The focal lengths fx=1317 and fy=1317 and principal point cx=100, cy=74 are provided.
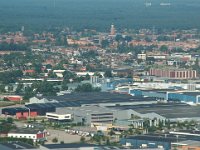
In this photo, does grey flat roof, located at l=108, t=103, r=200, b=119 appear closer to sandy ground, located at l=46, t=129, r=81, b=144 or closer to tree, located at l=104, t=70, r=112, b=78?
sandy ground, located at l=46, t=129, r=81, b=144

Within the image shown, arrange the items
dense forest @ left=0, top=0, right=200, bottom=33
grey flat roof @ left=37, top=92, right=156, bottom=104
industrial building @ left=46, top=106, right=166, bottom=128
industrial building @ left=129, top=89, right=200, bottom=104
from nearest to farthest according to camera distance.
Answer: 1. industrial building @ left=46, top=106, right=166, bottom=128
2. grey flat roof @ left=37, top=92, right=156, bottom=104
3. industrial building @ left=129, top=89, right=200, bottom=104
4. dense forest @ left=0, top=0, right=200, bottom=33

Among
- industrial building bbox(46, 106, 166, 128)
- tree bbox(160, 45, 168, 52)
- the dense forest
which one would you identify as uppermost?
the dense forest

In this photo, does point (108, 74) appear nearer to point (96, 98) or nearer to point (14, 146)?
point (96, 98)

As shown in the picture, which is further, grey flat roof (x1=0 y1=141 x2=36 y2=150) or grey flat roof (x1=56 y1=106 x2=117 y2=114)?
grey flat roof (x1=56 y1=106 x2=117 y2=114)

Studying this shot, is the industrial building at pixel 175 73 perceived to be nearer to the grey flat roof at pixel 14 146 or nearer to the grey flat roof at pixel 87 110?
the grey flat roof at pixel 87 110

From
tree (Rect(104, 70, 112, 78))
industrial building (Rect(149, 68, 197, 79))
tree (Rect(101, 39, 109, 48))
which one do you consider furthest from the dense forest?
tree (Rect(104, 70, 112, 78))

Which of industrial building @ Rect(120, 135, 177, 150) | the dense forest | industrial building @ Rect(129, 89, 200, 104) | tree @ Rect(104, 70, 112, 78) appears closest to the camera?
industrial building @ Rect(120, 135, 177, 150)

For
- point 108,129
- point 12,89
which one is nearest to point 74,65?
point 12,89

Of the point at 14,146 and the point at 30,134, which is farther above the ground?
the point at 14,146

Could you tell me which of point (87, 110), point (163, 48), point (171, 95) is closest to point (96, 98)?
point (171, 95)
